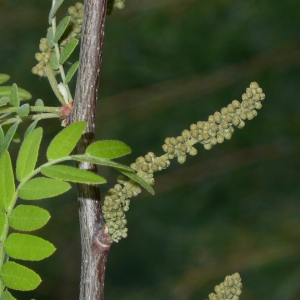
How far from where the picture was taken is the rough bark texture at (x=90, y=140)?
0.73 meters

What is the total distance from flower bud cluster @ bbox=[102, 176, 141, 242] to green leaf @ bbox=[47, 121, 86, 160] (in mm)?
114

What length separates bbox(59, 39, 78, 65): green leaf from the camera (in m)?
0.78

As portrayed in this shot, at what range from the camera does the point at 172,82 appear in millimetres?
3305

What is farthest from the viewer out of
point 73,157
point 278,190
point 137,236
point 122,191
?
point 137,236

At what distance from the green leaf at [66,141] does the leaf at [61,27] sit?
8.0 inches

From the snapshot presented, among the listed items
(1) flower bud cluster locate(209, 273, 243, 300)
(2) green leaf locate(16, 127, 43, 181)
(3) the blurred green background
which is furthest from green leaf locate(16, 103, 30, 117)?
(3) the blurred green background

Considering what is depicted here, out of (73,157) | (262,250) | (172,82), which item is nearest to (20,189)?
(73,157)

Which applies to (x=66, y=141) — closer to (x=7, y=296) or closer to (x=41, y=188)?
(x=41, y=188)

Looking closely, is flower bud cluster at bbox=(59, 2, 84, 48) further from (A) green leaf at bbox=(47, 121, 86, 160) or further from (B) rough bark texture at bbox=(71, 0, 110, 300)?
(A) green leaf at bbox=(47, 121, 86, 160)

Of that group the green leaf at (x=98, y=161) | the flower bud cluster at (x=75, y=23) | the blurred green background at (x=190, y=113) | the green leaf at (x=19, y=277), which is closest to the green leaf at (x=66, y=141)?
→ the green leaf at (x=98, y=161)

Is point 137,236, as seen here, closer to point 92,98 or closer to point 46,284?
point 46,284

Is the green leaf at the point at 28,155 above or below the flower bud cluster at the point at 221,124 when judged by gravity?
below

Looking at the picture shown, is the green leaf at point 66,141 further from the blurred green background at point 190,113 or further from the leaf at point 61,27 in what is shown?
the blurred green background at point 190,113

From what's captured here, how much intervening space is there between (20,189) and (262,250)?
1912 mm
